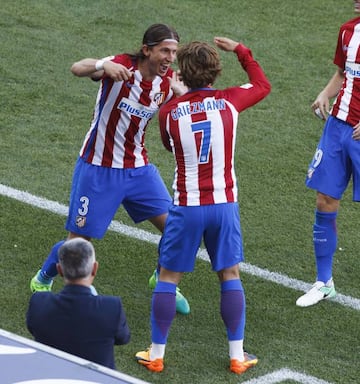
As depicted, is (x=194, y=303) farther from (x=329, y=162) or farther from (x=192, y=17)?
(x=192, y=17)

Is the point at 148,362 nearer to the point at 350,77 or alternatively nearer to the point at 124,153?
the point at 124,153

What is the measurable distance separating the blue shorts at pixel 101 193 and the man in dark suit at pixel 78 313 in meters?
1.89

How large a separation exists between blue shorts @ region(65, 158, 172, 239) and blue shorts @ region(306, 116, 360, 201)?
3.69ft

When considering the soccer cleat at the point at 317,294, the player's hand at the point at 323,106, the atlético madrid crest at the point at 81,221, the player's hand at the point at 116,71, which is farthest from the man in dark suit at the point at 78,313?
the player's hand at the point at 323,106

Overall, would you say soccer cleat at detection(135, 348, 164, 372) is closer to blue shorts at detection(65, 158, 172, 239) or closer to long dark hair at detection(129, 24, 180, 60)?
blue shorts at detection(65, 158, 172, 239)

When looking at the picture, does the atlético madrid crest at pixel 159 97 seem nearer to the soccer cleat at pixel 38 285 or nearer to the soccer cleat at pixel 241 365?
the soccer cleat at pixel 38 285

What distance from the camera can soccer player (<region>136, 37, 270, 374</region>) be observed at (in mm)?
6027

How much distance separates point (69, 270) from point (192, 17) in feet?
27.5

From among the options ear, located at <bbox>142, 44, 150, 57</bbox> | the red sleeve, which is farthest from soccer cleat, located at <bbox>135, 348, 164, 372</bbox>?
ear, located at <bbox>142, 44, 150, 57</bbox>

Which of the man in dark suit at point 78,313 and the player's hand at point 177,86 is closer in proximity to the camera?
the man in dark suit at point 78,313

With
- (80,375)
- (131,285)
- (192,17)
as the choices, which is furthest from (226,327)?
(192,17)

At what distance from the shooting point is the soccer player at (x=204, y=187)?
603cm

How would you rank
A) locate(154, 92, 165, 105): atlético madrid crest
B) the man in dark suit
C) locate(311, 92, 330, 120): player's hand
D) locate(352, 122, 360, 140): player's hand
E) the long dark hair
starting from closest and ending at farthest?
1. the man in dark suit
2. the long dark hair
3. locate(154, 92, 165, 105): atlético madrid crest
4. locate(352, 122, 360, 140): player's hand
5. locate(311, 92, 330, 120): player's hand

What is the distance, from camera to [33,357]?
4551mm
